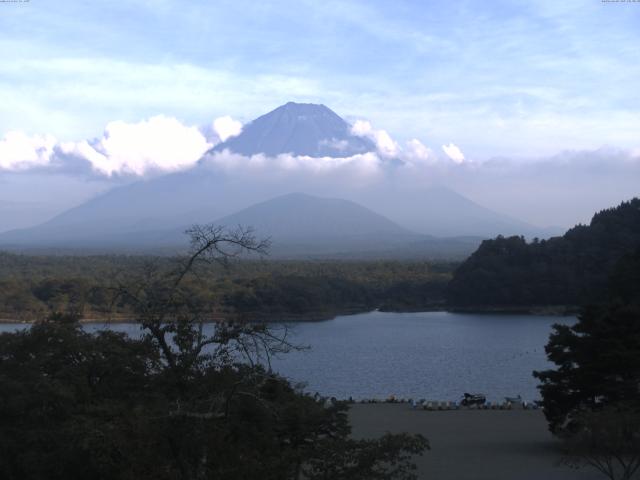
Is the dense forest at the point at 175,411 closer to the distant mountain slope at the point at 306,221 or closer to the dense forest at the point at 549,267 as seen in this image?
the dense forest at the point at 549,267

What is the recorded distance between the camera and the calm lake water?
16.3 metres

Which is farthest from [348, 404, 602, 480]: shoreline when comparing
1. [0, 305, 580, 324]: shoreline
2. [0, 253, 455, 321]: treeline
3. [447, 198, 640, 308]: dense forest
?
[447, 198, 640, 308]: dense forest

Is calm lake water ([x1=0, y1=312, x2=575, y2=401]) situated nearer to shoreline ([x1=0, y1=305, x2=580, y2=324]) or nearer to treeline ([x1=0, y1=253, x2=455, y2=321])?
shoreline ([x1=0, y1=305, x2=580, y2=324])

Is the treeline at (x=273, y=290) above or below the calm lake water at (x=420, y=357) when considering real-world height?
above

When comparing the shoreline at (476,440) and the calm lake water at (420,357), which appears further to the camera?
the calm lake water at (420,357)

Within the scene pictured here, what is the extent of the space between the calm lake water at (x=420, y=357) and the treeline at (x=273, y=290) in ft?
5.77

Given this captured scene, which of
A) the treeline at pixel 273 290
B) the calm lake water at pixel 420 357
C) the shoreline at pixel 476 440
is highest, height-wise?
the treeline at pixel 273 290

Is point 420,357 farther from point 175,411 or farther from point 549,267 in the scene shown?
point 175,411

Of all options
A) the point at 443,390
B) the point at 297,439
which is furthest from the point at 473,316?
the point at 297,439

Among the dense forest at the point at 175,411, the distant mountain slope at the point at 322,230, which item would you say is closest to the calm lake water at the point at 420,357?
the dense forest at the point at 175,411

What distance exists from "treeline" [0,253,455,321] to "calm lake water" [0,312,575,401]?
5.77ft

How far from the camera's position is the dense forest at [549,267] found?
3412cm

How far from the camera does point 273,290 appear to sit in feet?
108

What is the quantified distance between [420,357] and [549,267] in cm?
1571
